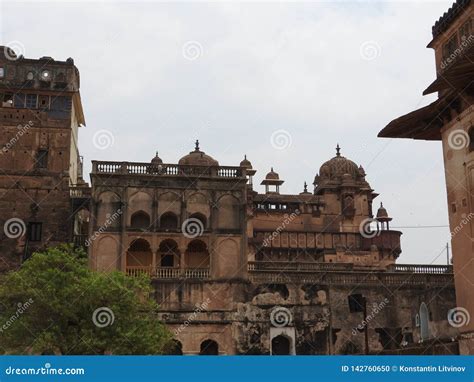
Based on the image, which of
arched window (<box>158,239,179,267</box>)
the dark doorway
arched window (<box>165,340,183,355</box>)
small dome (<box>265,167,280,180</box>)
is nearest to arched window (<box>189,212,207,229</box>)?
arched window (<box>158,239,179,267</box>)

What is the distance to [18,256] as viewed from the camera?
1407 inches

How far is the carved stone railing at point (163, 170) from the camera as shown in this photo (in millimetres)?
34406

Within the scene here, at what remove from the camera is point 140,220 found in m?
34.6

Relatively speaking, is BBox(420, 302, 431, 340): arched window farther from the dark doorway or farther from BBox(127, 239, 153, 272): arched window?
BBox(127, 239, 153, 272): arched window

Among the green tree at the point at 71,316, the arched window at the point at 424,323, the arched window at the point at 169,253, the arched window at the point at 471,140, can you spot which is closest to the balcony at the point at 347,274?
the arched window at the point at 424,323

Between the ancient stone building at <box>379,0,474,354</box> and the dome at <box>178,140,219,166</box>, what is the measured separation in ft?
70.0

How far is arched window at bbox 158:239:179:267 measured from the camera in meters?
34.7

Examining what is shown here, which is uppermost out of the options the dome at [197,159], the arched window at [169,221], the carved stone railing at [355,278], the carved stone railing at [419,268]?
the dome at [197,159]

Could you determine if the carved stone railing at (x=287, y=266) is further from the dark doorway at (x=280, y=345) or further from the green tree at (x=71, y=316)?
the green tree at (x=71, y=316)

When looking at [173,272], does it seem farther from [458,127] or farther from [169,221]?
[458,127]

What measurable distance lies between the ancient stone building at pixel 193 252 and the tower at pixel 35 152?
59 mm
